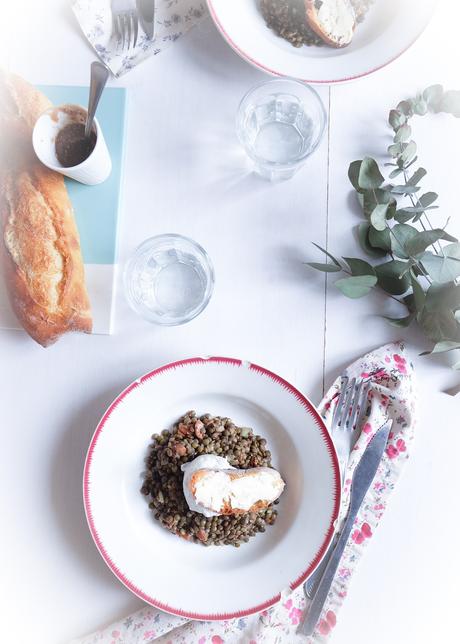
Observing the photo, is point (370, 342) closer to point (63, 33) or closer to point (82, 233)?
point (82, 233)

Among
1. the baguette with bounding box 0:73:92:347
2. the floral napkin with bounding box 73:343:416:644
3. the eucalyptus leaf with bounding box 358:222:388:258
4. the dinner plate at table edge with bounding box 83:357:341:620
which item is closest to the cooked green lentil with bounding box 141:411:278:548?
the dinner plate at table edge with bounding box 83:357:341:620

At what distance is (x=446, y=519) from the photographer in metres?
1.07

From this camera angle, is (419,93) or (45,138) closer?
(45,138)

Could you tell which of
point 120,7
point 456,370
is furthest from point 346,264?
point 120,7

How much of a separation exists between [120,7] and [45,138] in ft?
0.82

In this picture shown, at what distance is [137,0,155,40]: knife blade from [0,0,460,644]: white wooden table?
5 centimetres

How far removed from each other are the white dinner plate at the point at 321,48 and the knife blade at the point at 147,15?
10cm

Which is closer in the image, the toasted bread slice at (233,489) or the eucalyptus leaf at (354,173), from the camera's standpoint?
the toasted bread slice at (233,489)

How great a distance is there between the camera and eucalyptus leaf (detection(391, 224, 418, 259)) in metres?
1.01

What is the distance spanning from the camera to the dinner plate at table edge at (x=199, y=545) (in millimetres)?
989

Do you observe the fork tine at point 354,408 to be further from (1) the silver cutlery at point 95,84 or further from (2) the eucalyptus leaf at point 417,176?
(1) the silver cutlery at point 95,84

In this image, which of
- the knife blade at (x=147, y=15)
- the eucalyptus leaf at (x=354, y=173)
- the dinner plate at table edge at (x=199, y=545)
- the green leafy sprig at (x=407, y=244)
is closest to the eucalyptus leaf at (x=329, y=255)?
the green leafy sprig at (x=407, y=244)

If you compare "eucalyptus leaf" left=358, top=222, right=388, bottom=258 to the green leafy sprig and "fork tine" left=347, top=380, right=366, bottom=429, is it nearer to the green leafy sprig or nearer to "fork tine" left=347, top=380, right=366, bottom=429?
the green leafy sprig

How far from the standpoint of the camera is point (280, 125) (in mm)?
1088
